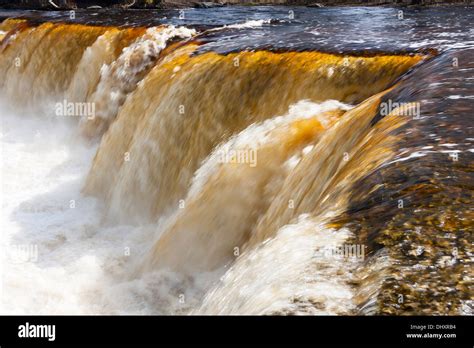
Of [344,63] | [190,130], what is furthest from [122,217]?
[344,63]

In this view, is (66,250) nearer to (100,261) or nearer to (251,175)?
(100,261)

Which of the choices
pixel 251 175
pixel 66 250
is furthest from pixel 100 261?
pixel 251 175

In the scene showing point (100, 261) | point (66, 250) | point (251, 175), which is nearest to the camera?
point (251, 175)

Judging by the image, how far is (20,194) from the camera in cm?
1161

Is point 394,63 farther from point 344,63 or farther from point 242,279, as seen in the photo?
point 242,279

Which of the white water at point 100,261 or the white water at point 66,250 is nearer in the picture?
the white water at point 100,261

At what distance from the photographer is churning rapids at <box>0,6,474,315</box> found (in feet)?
12.4

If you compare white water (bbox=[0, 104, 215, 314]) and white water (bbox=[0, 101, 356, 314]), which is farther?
white water (bbox=[0, 104, 215, 314])

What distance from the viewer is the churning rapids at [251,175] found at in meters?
3.78

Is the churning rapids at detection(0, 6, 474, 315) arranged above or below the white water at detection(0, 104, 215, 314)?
above

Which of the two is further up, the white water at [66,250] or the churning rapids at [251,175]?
the churning rapids at [251,175]

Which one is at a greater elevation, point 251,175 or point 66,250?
point 251,175

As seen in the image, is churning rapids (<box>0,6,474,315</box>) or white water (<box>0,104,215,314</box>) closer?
churning rapids (<box>0,6,474,315</box>)

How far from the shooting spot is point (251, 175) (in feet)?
24.6
